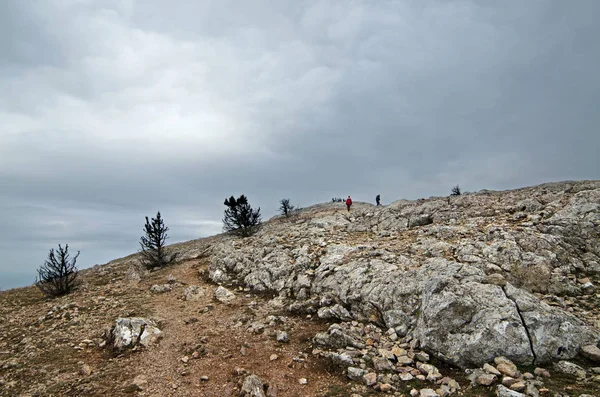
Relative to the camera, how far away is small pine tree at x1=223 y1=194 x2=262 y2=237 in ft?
107

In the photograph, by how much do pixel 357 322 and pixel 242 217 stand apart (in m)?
23.0

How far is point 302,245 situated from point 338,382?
11651mm

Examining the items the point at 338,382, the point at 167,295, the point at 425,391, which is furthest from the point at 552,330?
the point at 167,295

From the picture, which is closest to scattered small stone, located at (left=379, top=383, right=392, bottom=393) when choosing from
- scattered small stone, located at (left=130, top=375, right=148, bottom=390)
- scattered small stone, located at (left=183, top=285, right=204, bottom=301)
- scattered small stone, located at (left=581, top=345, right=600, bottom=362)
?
scattered small stone, located at (left=581, top=345, right=600, bottom=362)

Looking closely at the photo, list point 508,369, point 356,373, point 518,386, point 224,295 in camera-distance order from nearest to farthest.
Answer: point 518,386 < point 508,369 < point 356,373 < point 224,295

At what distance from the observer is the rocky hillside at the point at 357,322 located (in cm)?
832

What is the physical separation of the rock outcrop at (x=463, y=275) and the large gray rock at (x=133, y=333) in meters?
5.82

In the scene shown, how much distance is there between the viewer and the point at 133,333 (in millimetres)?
11539

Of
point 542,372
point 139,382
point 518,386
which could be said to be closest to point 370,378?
point 518,386

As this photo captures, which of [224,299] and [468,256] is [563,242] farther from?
[224,299]

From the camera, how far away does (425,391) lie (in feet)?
24.8

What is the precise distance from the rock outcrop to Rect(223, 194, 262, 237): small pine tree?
9.46 metres

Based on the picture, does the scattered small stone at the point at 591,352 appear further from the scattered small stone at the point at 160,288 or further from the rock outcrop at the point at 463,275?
the scattered small stone at the point at 160,288

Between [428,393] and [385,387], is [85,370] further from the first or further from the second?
[428,393]
